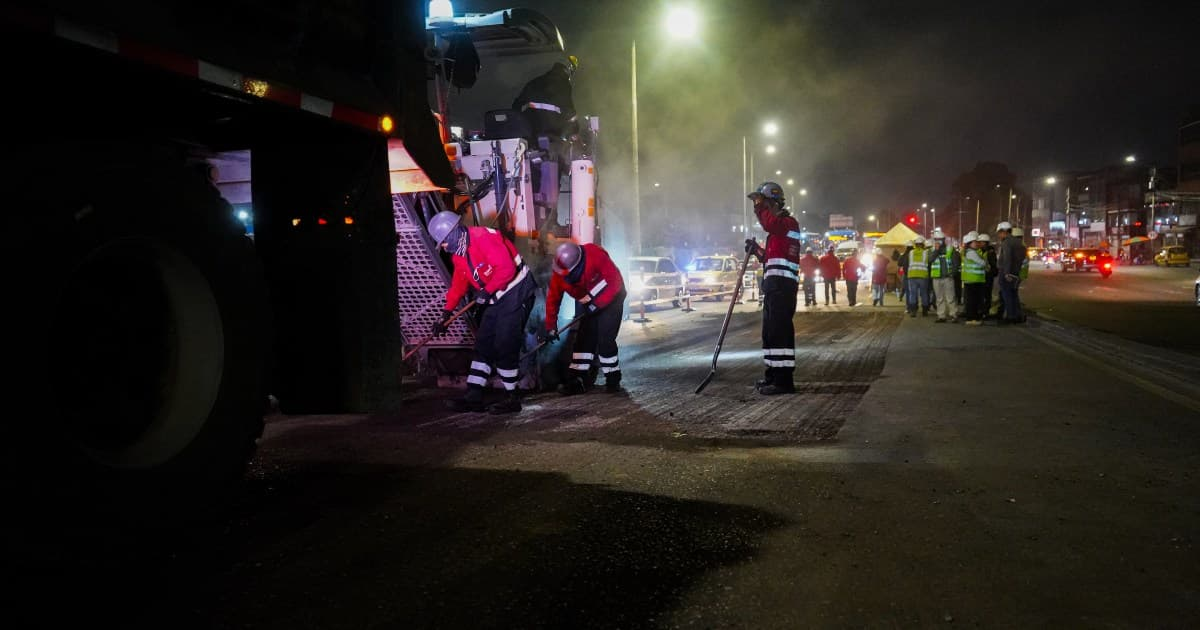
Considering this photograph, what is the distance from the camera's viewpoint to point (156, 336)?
2799 millimetres

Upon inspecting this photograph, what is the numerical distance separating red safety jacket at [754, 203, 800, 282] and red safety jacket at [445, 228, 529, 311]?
7.61 feet

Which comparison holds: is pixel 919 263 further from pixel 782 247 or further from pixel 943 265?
pixel 782 247

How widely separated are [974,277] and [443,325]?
10.9 m

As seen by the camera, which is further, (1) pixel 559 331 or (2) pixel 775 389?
(1) pixel 559 331

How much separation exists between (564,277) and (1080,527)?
476 centimetres

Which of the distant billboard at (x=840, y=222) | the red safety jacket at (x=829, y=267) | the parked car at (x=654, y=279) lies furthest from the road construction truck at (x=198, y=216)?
the distant billboard at (x=840, y=222)

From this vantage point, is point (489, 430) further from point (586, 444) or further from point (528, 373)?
point (528, 373)

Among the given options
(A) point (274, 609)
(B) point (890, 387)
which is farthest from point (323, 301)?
(B) point (890, 387)

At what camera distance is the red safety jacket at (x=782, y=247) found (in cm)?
688

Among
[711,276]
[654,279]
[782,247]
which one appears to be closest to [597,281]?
[782,247]

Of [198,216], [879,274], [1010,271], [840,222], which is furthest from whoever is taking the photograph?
[840,222]

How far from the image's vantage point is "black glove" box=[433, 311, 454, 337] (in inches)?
264

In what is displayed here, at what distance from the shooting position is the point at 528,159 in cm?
780

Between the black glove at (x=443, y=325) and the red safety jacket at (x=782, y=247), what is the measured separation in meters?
2.92
